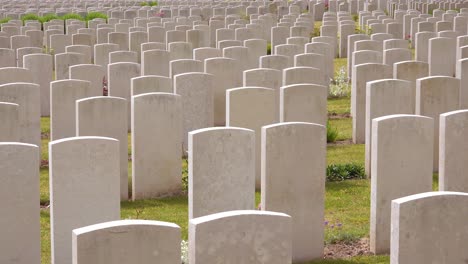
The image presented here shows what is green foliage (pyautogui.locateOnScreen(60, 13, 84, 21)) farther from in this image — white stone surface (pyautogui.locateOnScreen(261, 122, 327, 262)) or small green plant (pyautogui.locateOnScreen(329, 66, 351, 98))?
white stone surface (pyautogui.locateOnScreen(261, 122, 327, 262))

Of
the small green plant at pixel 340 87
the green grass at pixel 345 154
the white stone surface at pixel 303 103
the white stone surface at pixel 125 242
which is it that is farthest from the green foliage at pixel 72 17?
the white stone surface at pixel 125 242

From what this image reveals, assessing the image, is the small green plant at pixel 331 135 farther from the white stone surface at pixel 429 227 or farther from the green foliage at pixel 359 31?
the green foliage at pixel 359 31

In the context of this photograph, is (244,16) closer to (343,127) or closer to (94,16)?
(94,16)

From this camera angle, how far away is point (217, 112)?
41.6 ft

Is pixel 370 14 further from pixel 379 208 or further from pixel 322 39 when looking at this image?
pixel 379 208

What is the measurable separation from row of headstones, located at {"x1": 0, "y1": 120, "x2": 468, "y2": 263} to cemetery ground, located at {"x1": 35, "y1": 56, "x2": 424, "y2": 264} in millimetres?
225

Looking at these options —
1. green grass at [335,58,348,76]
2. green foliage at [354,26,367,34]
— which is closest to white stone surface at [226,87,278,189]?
green grass at [335,58,348,76]

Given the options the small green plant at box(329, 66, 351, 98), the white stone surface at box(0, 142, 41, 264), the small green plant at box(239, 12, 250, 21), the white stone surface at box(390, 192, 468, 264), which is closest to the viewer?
the white stone surface at box(390, 192, 468, 264)

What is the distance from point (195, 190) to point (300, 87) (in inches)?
118

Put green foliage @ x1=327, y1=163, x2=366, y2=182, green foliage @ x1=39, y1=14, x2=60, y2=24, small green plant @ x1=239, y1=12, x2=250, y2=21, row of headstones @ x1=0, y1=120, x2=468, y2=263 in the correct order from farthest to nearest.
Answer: small green plant @ x1=239, y1=12, x2=250, y2=21 → green foliage @ x1=39, y1=14, x2=60, y2=24 → green foliage @ x1=327, y1=163, x2=366, y2=182 → row of headstones @ x1=0, y1=120, x2=468, y2=263

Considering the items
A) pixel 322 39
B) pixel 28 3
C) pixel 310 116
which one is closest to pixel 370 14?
pixel 322 39

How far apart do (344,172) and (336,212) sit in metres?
1.12

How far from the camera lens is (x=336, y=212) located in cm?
908

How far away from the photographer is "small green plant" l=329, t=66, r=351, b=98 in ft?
48.8
